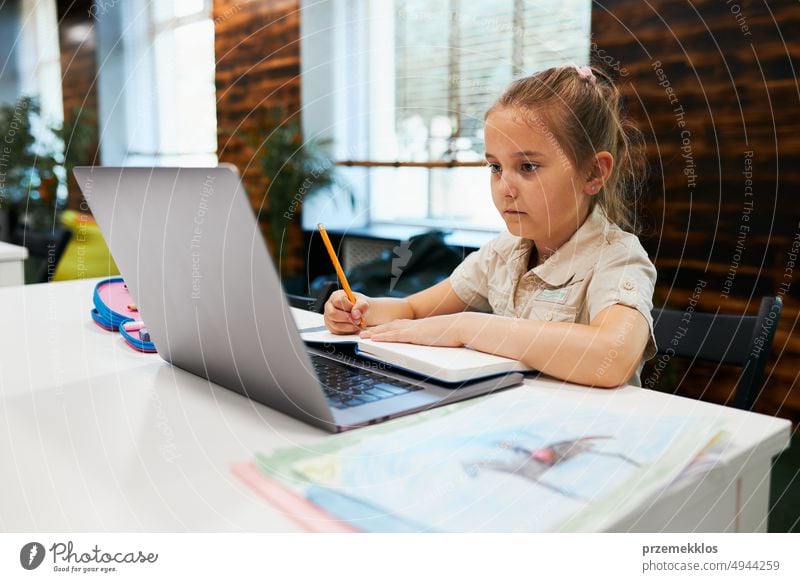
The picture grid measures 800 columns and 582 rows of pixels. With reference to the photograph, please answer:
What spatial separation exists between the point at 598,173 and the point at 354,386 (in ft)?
1.52

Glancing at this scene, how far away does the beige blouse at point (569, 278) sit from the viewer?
70 cm

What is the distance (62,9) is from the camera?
169 inches

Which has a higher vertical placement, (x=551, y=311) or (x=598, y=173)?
(x=598, y=173)

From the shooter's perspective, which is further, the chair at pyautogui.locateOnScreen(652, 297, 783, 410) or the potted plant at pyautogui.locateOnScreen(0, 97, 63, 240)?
the potted plant at pyautogui.locateOnScreen(0, 97, 63, 240)

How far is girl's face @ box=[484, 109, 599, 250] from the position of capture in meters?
0.80

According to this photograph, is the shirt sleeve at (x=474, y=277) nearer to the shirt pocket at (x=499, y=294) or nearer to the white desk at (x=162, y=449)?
the shirt pocket at (x=499, y=294)

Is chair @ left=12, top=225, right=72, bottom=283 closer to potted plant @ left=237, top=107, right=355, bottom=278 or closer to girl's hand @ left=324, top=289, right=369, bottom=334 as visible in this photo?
potted plant @ left=237, top=107, right=355, bottom=278

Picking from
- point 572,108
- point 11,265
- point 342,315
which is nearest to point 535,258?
point 572,108

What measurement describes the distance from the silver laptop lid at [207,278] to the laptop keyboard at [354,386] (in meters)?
0.04

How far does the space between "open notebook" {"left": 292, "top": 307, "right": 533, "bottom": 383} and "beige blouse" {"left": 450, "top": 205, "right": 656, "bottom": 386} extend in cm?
9

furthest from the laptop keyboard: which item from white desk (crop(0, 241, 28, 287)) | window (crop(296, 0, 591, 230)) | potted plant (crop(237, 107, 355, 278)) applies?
potted plant (crop(237, 107, 355, 278))

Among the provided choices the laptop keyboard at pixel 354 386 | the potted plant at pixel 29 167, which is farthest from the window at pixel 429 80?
the potted plant at pixel 29 167

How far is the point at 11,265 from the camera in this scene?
5.31 ft

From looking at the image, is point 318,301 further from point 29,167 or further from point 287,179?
point 29,167
